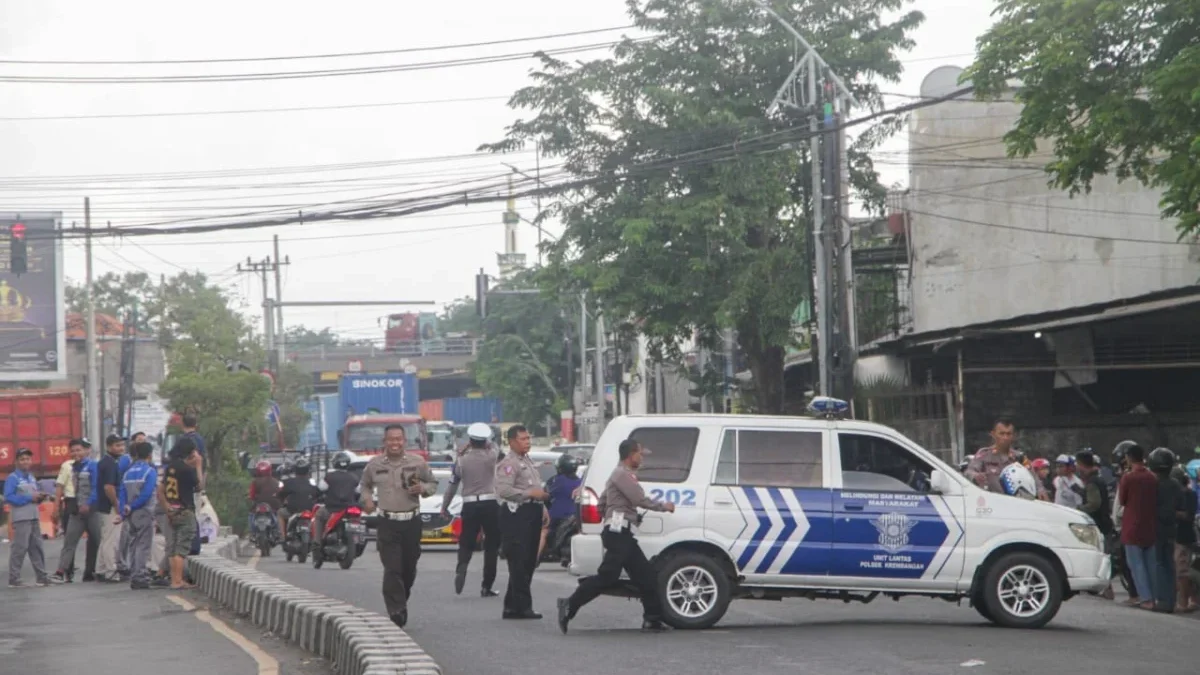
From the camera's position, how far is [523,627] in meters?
14.1

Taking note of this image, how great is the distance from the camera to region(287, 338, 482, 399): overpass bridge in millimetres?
104812

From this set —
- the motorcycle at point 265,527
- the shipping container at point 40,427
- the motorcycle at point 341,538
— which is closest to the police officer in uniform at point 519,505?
the motorcycle at point 341,538

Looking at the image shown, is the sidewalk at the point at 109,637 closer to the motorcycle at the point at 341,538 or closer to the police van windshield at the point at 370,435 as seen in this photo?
the motorcycle at the point at 341,538

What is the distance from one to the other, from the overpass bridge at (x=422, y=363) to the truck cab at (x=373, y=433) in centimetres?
5408

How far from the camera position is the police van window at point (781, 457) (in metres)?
14.1

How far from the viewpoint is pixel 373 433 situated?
4212 centimetres

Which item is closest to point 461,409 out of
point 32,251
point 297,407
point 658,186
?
point 297,407

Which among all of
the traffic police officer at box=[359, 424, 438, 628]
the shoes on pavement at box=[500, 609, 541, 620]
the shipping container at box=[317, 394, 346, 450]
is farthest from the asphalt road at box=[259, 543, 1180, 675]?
the shipping container at box=[317, 394, 346, 450]

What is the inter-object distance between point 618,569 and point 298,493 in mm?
13595

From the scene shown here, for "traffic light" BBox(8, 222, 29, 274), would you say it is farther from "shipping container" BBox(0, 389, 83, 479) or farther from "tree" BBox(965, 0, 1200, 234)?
"tree" BBox(965, 0, 1200, 234)

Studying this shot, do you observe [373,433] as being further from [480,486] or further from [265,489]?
[480,486]

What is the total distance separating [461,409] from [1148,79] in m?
68.2

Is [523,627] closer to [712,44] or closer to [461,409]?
[712,44]

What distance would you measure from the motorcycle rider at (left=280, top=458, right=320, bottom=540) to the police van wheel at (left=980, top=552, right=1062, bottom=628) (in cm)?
1438
